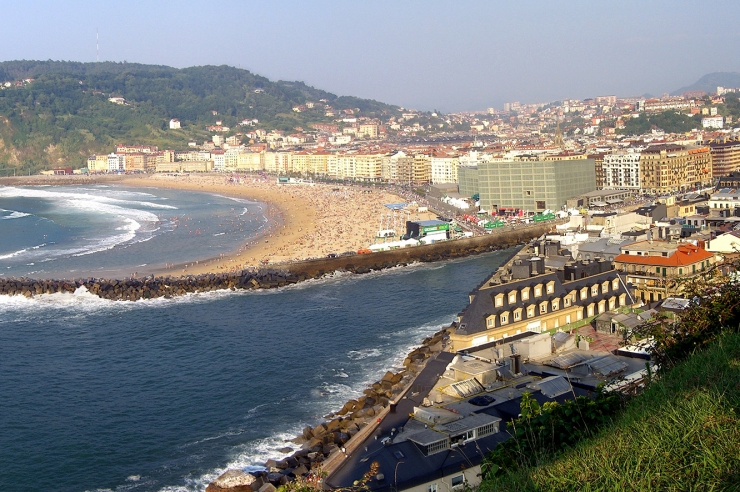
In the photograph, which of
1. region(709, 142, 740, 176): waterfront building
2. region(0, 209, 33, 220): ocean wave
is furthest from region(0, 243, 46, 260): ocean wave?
region(709, 142, 740, 176): waterfront building

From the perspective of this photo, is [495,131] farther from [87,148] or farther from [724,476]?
[724,476]

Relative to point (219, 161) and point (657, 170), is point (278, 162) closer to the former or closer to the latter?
point (219, 161)

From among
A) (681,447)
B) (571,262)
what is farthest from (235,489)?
(571,262)

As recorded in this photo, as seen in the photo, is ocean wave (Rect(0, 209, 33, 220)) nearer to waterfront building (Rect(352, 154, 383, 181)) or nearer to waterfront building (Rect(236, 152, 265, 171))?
waterfront building (Rect(352, 154, 383, 181))

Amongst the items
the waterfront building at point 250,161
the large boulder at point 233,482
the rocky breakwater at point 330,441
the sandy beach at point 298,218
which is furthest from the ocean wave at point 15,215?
the large boulder at point 233,482

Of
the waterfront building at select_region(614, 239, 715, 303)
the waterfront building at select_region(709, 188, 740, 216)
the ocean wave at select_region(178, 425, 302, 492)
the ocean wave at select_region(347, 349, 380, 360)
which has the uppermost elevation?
the waterfront building at select_region(709, 188, 740, 216)

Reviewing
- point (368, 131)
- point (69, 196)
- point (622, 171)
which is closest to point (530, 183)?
point (622, 171)
